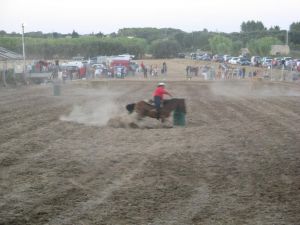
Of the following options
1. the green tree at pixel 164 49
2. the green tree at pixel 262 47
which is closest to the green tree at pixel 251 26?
the green tree at pixel 262 47

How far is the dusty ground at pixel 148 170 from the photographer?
835 centimetres

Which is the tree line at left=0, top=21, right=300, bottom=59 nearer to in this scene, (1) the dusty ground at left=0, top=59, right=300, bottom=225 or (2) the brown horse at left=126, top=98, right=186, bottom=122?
(2) the brown horse at left=126, top=98, right=186, bottom=122

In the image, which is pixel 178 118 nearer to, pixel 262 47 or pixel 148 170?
pixel 148 170

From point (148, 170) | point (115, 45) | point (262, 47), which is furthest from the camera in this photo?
point (262, 47)

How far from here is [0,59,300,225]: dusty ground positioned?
8352 millimetres

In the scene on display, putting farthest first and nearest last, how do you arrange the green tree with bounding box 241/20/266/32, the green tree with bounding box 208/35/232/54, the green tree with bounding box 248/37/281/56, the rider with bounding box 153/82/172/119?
the green tree with bounding box 241/20/266/32 < the green tree with bounding box 208/35/232/54 < the green tree with bounding box 248/37/281/56 < the rider with bounding box 153/82/172/119

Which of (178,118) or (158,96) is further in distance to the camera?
(178,118)

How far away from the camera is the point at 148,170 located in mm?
11406

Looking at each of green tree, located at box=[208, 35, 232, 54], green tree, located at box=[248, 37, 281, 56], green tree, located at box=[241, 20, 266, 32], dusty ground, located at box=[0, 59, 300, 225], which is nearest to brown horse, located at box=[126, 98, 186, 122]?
dusty ground, located at box=[0, 59, 300, 225]

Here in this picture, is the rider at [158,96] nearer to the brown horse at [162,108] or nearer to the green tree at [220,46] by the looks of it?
the brown horse at [162,108]

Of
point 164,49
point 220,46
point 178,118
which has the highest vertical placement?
point 220,46

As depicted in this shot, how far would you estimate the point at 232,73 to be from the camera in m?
53.7

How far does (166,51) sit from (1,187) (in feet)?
325

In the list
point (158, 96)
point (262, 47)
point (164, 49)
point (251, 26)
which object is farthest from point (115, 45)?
point (251, 26)
